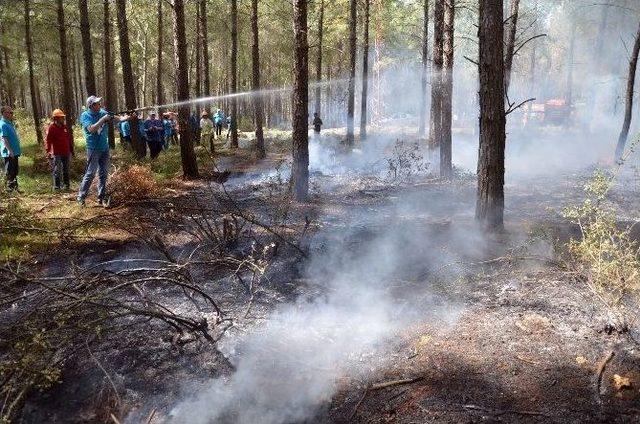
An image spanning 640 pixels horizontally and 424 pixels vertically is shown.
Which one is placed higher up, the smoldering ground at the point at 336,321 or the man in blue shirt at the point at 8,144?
the man in blue shirt at the point at 8,144

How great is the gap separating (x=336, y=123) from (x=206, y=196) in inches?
1539

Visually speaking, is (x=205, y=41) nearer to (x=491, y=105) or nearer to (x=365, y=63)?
(x=365, y=63)

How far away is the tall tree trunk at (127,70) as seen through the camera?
1423cm

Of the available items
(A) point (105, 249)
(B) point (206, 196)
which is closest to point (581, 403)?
(A) point (105, 249)

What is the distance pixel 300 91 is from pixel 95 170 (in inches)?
166

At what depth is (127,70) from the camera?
1462 cm

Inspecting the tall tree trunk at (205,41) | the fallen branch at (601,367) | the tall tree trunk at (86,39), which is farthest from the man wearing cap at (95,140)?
the tall tree trunk at (205,41)

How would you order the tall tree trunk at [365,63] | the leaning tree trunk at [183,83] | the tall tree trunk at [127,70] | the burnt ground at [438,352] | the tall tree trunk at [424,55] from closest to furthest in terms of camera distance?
the burnt ground at [438,352] → the leaning tree trunk at [183,83] → the tall tree trunk at [127,70] → the tall tree trunk at [365,63] → the tall tree trunk at [424,55]

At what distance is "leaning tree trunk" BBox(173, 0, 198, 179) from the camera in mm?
11102

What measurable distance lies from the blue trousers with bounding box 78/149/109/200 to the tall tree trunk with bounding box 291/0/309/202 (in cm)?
363

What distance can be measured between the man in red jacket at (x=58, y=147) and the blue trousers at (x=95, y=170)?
1905 mm

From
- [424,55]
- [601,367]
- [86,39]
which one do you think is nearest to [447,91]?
[601,367]

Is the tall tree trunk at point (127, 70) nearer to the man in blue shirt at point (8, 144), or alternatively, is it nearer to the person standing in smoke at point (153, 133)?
the person standing in smoke at point (153, 133)

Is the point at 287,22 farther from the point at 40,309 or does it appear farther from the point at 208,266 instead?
the point at 40,309
